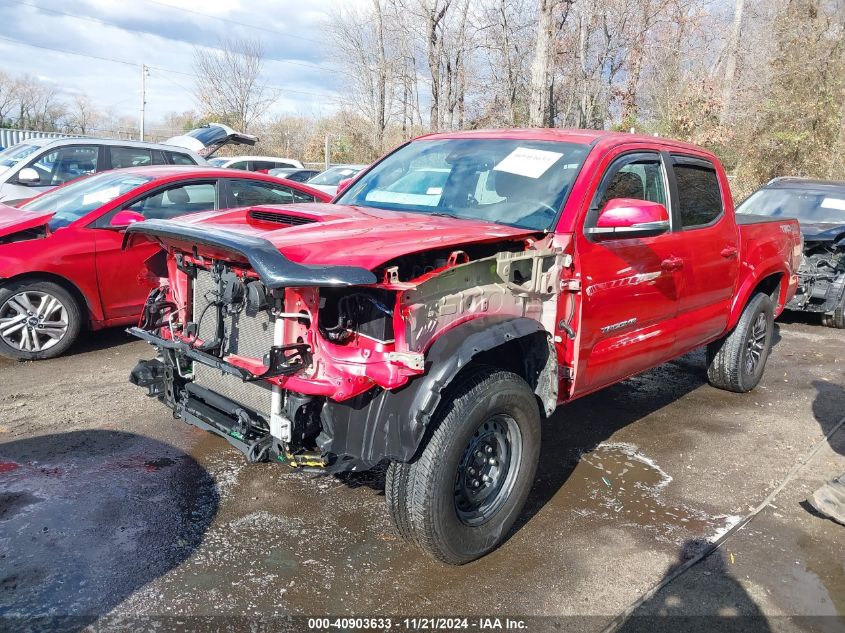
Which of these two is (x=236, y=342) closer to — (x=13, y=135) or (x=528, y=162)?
(x=528, y=162)

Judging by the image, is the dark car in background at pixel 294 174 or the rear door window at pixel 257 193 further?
the dark car in background at pixel 294 174

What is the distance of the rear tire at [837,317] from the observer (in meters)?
8.55

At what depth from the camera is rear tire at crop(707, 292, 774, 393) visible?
5.50 m

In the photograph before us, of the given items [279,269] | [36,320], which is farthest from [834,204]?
[36,320]

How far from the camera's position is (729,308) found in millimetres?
5133

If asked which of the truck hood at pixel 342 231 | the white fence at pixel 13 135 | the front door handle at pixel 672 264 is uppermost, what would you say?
the white fence at pixel 13 135

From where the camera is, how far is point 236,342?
9.99ft

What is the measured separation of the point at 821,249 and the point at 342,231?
7.83 m

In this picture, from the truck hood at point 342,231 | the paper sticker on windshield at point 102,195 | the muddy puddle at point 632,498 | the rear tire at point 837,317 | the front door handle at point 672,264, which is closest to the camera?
the truck hood at point 342,231

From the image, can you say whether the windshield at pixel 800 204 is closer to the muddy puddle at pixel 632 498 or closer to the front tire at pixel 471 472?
the muddy puddle at pixel 632 498

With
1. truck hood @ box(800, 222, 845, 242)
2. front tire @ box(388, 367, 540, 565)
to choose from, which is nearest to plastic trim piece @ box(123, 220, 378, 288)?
front tire @ box(388, 367, 540, 565)

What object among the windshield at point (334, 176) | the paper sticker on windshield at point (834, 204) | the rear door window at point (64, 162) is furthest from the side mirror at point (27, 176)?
the paper sticker on windshield at point (834, 204)

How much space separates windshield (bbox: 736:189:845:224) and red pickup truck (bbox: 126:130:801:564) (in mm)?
5795

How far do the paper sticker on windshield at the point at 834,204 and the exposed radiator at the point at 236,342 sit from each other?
29.6ft
